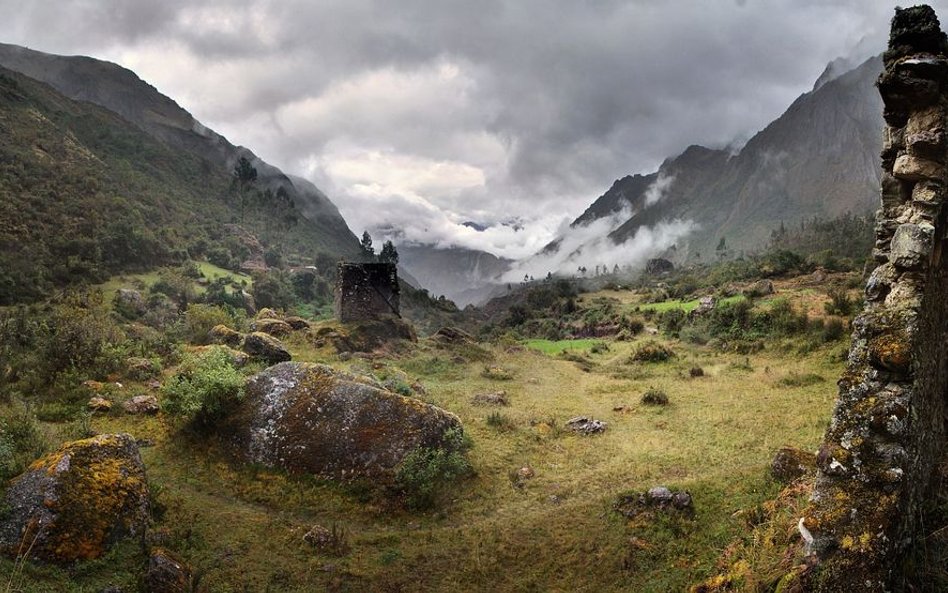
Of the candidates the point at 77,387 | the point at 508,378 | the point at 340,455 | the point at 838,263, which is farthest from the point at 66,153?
the point at 838,263

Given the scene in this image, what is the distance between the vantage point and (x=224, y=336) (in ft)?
73.7

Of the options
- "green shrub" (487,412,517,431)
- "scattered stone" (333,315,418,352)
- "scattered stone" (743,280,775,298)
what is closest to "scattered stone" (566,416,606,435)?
"green shrub" (487,412,517,431)

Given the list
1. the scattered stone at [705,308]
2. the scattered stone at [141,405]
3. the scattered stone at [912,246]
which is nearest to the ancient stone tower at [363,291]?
the scattered stone at [141,405]

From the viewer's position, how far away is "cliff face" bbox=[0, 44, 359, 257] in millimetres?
134125

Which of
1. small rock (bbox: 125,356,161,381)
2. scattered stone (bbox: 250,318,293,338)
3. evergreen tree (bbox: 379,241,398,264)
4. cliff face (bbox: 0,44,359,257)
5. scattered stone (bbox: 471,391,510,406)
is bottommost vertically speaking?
scattered stone (bbox: 471,391,510,406)

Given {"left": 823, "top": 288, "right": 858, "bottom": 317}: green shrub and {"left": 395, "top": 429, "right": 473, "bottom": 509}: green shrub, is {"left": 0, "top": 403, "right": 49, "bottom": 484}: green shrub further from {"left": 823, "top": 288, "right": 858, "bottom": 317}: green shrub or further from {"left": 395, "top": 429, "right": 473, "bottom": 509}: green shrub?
{"left": 823, "top": 288, "right": 858, "bottom": 317}: green shrub

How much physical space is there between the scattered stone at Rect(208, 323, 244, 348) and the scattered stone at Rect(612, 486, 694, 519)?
61.8 ft

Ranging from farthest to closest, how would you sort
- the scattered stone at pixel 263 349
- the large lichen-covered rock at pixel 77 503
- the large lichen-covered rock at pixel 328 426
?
the scattered stone at pixel 263 349
the large lichen-covered rock at pixel 328 426
the large lichen-covered rock at pixel 77 503

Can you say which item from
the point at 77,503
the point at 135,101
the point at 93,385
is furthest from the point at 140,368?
the point at 135,101

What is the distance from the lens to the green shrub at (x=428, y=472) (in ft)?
33.5

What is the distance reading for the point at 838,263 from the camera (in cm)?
4009

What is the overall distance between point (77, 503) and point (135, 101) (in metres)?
179

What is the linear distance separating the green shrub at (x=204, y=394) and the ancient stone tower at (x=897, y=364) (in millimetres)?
11994

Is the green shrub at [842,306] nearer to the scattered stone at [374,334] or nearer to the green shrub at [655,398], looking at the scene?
the green shrub at [655,398]
